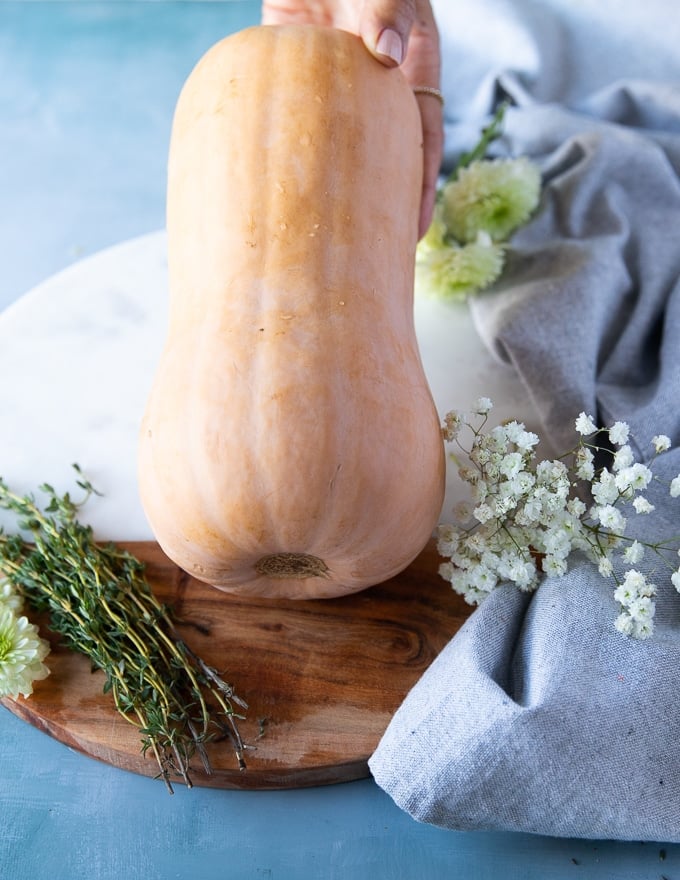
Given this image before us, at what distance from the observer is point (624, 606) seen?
1.10 metres

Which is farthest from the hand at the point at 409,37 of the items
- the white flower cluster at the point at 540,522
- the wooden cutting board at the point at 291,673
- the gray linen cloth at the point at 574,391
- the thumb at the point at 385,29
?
the wooden cutting board at the point at 291,673

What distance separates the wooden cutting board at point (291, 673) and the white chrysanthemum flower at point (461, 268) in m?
0.48

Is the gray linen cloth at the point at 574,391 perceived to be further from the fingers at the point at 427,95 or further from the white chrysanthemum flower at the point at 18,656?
the white chrysanthemum flower at the point at 18,656

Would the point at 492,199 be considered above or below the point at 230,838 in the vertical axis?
above

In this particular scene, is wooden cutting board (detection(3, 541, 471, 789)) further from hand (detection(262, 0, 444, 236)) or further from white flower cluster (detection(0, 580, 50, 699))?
hand (detection(262, 0, 444, 236))

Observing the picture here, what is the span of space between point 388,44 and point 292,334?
0.48m

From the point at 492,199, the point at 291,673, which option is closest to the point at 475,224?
the point at 492,199

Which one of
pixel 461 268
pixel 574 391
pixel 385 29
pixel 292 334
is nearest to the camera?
pixel 292 334

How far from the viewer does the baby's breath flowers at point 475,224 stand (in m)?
1.56

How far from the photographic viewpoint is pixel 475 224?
163cm

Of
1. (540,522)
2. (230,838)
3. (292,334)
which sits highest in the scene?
(292,334)

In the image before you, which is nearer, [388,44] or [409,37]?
[388,44]

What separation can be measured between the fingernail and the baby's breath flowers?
1.19ft

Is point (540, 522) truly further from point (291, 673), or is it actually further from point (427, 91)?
point (427, 91)
